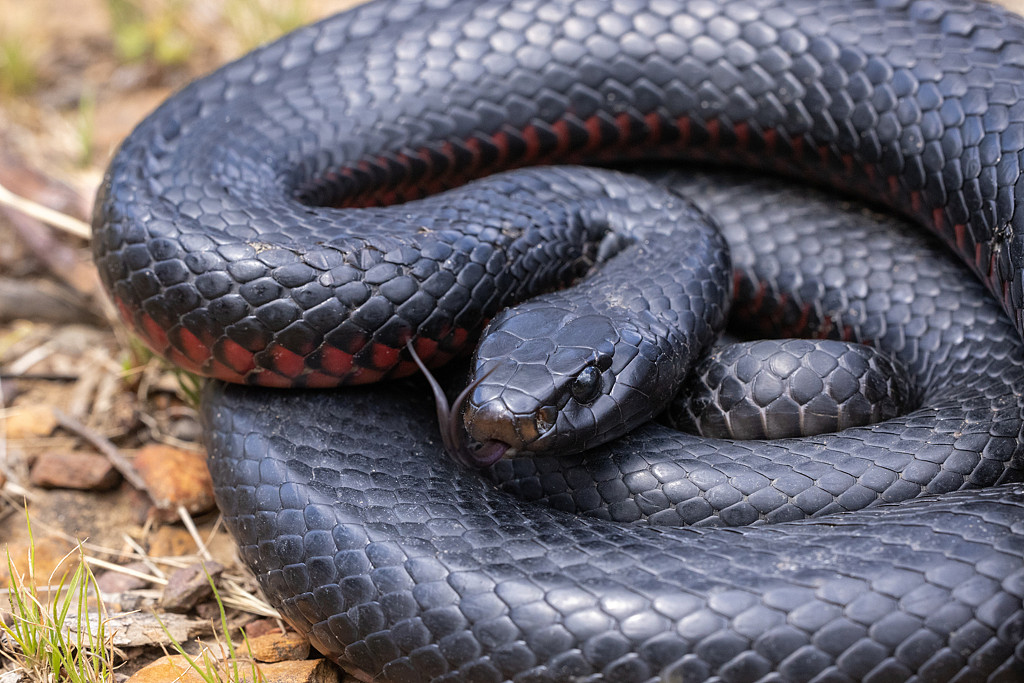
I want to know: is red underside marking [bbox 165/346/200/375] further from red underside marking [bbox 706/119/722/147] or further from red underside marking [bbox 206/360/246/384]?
red underside marking [bbox 706/119/722/147]

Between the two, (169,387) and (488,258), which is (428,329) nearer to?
(488,258)

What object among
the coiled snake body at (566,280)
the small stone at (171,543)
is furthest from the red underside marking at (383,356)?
the small stone at (171,543)

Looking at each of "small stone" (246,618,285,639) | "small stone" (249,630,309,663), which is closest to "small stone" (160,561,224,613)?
"small stone" (246,618,285,639)

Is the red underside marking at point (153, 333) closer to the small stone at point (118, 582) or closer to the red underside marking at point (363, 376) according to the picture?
the red underside marking at point (363, 376)

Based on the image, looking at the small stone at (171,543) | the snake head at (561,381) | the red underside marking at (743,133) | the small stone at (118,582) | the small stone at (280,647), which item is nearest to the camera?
the snake head at (561,381)

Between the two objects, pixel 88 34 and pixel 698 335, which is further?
pixel 88 34

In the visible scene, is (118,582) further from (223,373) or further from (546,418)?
(546,418)

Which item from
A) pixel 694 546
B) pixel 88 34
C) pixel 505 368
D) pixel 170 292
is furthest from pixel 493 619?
pixel 88 34
